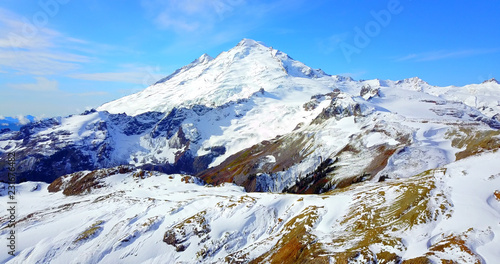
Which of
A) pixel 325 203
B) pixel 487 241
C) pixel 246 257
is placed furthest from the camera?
pixel 325 203

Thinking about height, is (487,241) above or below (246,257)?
above

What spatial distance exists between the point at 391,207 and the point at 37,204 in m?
144

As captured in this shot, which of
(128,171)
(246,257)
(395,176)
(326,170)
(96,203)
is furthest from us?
(326,170)

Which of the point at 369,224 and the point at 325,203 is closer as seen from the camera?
the point at 369,224

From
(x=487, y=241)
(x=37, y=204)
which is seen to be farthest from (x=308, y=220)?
(x=37, y=204)

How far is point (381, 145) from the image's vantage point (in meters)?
170

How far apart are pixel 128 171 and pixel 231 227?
10570cm

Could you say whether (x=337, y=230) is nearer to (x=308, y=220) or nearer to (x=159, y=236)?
(x=308, y=220)

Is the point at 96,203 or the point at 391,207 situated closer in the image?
the point at 391,207

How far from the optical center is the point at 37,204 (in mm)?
131750

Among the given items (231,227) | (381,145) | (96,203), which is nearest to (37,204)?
(96,203)

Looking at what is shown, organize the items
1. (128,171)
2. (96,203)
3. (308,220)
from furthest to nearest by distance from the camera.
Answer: (128,171)
(96,203)
(308,220)

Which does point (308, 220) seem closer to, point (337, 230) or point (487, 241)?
point (337, 230)

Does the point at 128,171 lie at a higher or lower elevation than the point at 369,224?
higher
